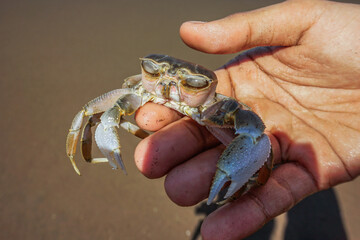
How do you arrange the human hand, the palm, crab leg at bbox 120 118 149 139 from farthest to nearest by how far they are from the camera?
crab leg at bbox 120 118 149 139
the palm
the human hand

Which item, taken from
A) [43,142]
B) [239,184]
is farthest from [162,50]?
[239,184]

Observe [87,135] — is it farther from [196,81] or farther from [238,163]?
[238,163]

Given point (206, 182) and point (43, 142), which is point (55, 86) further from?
point (206, 182)

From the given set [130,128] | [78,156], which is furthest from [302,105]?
[78,156]

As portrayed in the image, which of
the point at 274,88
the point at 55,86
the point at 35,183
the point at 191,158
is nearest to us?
the point at 191,158

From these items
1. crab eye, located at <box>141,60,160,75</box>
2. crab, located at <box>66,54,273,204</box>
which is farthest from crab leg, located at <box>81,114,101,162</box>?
crab eye, located at <box>141,60,160,75</box>

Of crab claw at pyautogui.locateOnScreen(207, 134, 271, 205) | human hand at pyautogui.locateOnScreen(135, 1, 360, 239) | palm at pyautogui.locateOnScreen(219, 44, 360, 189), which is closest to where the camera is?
crab claw at pyautogui.locateOnScreen(207, 134, 271, 205)

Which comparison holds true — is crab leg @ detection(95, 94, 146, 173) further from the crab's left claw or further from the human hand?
the crab's left claw
